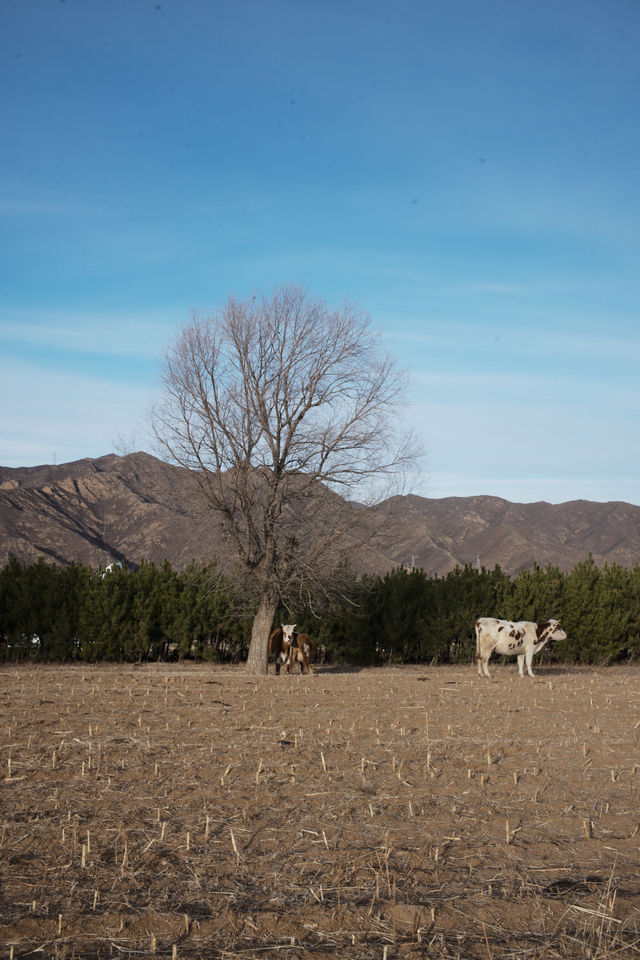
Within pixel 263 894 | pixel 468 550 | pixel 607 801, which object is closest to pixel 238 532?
pixel 607 801

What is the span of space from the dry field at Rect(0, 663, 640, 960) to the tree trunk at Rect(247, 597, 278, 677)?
8.07 metres

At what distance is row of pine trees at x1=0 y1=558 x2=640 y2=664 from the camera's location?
20.1 meters

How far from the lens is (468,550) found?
105000 mm

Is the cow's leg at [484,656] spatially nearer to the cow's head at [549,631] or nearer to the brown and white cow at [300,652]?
the cow's head at [549,631]

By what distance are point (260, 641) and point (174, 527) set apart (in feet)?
226

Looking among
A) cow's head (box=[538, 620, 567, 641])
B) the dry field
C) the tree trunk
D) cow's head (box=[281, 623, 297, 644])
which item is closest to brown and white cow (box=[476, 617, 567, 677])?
cow's head (box=[538, 620, 567, 641])

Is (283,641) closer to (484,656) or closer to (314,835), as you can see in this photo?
(484,656)

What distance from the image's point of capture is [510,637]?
1777 cm

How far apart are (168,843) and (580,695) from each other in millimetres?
10731

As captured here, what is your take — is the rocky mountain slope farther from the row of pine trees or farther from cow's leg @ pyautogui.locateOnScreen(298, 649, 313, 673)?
cow's leg @ pyautogui.locateOnScreen(298, 649, 313, 673)

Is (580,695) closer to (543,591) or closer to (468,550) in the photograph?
(543,591)

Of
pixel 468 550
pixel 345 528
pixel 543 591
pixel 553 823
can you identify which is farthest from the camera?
pixel 468 550

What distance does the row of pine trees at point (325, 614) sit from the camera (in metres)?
20.1

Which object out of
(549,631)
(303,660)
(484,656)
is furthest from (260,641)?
(549,631)
